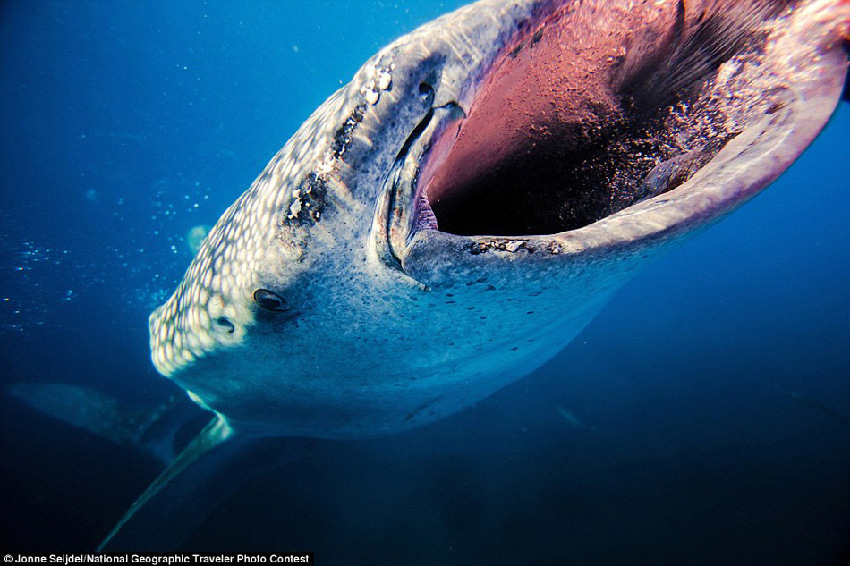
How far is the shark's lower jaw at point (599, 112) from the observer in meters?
1.01

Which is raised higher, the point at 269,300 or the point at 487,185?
the point at 487,185

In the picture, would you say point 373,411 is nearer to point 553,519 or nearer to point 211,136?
point 553,519

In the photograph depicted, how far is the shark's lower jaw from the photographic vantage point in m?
1.01

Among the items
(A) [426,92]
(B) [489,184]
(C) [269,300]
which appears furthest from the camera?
(B) [489,184]

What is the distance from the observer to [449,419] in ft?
20.9

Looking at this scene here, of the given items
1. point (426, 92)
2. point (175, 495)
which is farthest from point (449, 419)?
point (426, 92)

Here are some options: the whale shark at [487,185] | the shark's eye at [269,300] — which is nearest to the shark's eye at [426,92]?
the whale shark at [487,185]

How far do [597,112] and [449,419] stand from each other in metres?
5.87

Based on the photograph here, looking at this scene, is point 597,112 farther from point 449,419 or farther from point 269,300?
point 449,419

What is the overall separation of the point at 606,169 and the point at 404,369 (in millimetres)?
1206

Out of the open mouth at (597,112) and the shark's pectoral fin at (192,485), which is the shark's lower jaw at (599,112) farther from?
the shark's pectoral fin at (192,485)

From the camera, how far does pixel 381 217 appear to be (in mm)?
876

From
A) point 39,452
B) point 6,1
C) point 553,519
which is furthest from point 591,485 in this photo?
point 6,1

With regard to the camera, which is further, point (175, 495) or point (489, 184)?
point (175, 495)
